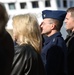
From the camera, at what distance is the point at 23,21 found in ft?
11.2

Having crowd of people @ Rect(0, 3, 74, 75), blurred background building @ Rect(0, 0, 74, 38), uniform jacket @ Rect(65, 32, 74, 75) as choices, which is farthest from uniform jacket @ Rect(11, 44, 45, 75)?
blurred background building @ Rect(0, 0, 74, 38)

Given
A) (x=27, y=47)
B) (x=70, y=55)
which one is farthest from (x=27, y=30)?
(x=70, y=55)

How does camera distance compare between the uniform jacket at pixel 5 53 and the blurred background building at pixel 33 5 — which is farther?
the blurred background building at pixel 33 5

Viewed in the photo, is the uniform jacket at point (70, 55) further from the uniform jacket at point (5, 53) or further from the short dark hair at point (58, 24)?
the uniform jacket at point (5, 53)

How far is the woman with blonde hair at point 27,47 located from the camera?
10.7ft

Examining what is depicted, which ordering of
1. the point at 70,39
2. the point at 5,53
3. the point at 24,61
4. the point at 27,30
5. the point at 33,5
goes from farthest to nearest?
the point at 33,5, the point at 70,39, the point at 27,30, the point at 24,61, the point at 5,53

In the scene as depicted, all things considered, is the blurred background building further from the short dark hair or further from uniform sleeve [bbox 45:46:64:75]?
uniform sleeve [bbox 45:46:64:75]

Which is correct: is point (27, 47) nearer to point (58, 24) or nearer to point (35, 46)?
point (35, 46)

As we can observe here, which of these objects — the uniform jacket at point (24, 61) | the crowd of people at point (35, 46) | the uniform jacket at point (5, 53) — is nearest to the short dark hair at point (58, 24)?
the crowd of people at point (35, 46)

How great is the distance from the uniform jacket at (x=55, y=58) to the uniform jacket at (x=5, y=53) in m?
1.51

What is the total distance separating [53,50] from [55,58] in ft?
0.29

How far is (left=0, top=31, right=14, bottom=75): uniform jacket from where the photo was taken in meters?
2.39

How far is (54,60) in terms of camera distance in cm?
399

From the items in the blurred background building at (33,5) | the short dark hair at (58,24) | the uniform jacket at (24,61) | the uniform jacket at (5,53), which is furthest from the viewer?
the blurred background building at (33,5)
